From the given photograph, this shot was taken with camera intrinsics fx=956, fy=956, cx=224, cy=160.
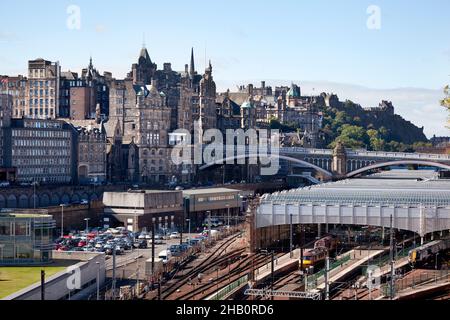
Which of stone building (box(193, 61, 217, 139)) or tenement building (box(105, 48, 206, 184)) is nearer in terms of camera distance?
tenement building (box(105, 48, 206, 184))

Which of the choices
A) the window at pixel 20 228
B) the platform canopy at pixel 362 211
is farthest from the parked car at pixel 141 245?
the window at pixel 20 228

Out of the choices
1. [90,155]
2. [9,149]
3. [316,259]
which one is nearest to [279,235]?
[316,259]

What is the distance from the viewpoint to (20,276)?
3378cm

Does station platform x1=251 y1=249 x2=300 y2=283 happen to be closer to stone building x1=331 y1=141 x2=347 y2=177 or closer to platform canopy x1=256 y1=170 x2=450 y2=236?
platform canopy x1=256 y1=170 x2=450 y2=236

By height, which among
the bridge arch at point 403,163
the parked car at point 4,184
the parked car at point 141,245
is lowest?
the parked car at point 141,245

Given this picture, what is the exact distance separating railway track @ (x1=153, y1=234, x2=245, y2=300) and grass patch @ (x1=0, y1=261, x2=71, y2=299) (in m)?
4.18

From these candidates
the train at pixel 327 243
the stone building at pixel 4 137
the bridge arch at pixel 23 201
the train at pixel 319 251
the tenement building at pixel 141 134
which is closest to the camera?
the train at pixel 319 251

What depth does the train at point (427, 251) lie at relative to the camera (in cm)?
3966

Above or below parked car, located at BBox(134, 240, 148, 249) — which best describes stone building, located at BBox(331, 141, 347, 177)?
above

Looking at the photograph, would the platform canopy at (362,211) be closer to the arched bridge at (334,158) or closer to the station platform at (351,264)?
the station platform at (351,264)

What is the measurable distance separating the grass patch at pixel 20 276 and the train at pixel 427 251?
14.1 metres

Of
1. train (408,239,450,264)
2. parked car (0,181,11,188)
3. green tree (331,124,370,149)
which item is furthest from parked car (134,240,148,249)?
A: green tree (331,124,370,149)

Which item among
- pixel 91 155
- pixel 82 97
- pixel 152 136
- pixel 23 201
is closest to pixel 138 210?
pixel 23 201

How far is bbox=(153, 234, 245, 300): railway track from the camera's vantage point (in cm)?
3702
